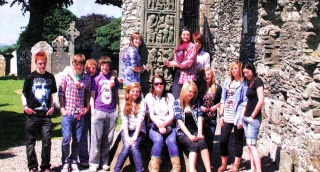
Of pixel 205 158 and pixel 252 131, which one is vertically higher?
pixel 252 131

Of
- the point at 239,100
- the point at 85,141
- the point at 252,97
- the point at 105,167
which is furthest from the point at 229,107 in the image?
the point at 85,141

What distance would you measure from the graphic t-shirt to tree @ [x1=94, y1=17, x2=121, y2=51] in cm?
4067

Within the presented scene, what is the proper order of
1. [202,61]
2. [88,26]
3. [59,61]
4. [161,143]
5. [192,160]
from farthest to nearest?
[88,26]
[59,61]
[202,61]
[161,143]
[192,160]

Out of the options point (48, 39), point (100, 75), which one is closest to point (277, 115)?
point (100, 75)

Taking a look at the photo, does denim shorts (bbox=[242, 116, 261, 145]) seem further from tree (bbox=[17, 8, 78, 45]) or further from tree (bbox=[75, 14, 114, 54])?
tree (bbox=[17, 8, 78, 45])

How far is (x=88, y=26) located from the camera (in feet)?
155

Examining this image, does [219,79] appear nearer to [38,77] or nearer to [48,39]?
[38,77]

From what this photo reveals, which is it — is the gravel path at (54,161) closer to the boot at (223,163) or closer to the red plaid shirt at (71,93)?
the boot at (223,163)

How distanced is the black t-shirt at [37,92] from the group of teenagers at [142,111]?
0.01 m

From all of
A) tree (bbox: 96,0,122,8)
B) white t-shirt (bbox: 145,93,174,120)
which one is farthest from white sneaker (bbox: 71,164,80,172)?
tree (bbox: 96,0,122,8)

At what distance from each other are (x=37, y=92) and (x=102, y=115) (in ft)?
3.14

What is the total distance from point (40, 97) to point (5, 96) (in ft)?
32.9

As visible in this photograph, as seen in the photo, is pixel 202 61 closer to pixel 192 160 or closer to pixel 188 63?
pixel 188 63

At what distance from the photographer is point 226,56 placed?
11227 mm
